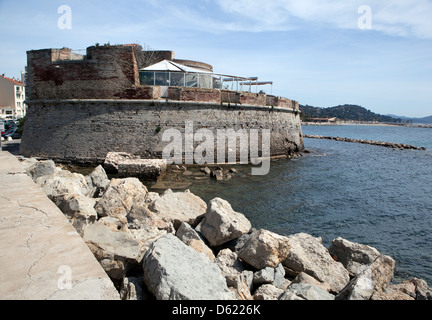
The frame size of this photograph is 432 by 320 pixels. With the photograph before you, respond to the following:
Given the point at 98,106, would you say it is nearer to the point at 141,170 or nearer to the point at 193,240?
the point at 141,170

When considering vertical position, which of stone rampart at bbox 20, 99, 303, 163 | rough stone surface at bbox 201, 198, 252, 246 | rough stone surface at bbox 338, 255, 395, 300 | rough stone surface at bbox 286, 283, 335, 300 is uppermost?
stone rampart at bbox 20, 99, 303, 163

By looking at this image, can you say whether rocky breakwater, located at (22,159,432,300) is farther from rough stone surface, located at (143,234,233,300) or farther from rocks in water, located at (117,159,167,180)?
rocks in water, located at (117,159,167,180)

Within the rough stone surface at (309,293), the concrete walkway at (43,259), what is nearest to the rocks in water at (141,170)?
the concrete walkway at (43,259)

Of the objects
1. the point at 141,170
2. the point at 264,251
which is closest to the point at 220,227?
the point at 264,251

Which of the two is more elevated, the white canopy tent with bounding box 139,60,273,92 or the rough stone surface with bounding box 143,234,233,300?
the white canopy tent with bounding box 139,60,273,92

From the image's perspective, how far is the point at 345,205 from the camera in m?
9.69

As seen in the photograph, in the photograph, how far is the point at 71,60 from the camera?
13703 mm

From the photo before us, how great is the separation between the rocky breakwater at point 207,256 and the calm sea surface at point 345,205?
6.75 ft

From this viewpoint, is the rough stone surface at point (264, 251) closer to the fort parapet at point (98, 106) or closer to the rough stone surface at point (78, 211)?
the rough stone surface at point (78, 211)

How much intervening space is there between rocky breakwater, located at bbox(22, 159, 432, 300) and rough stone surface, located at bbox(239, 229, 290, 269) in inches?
0.5

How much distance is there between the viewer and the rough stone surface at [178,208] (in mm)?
5371

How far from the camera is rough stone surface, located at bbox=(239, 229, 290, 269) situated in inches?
162

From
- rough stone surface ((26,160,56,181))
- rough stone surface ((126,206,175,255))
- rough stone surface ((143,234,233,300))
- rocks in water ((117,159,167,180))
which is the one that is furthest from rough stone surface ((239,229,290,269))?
rocks in water ((117,159,167,180))

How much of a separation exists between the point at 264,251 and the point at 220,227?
36.5 inches
